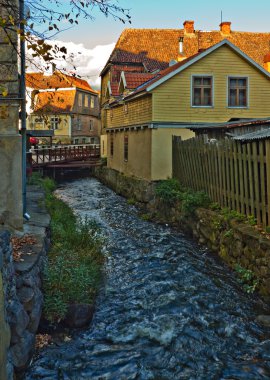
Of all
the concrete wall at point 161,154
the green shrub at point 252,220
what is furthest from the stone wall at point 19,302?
the concrete wall at point 161,154

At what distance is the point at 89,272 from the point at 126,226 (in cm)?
645

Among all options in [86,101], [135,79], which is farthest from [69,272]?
[86,101]

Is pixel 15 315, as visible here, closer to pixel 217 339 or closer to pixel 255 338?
pixel 217 339

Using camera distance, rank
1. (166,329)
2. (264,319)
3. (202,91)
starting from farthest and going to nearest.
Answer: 1. (202,91)
2. (264,319)
3. (166,329)

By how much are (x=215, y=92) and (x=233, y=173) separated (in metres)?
9.89

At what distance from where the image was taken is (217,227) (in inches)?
426

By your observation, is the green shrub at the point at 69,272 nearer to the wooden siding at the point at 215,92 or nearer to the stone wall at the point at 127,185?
the stone wall at the point at 127,185

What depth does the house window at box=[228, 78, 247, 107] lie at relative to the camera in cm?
2003

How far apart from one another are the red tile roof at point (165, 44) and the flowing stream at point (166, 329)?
88.6ft

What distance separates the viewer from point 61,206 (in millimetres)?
15203

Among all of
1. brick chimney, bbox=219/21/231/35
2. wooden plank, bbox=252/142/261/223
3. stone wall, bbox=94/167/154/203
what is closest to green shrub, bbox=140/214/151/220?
stone wall, bbox=94/167/154/203

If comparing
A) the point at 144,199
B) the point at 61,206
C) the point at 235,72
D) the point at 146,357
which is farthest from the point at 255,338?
the point at 235,72

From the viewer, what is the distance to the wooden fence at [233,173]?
9148 mm

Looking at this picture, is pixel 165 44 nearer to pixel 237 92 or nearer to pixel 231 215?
pixel 237 92
